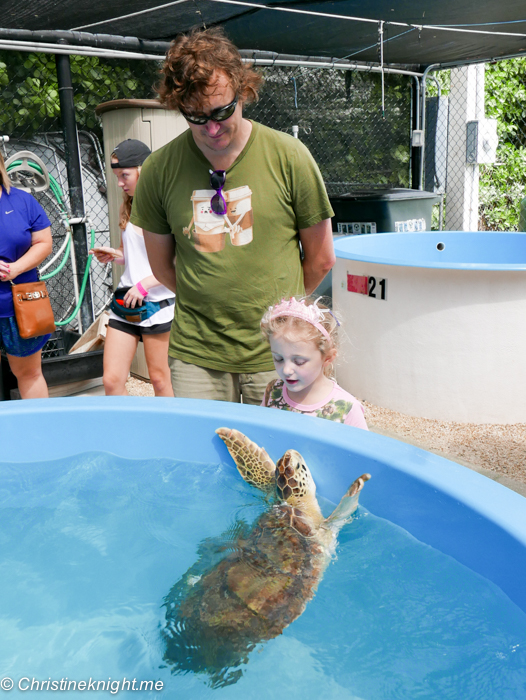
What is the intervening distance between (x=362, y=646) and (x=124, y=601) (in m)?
0.60

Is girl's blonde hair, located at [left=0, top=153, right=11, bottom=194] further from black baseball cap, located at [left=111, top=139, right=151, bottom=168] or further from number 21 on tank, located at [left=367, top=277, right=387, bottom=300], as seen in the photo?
number 21 on tank, located at [left=367, top=277, right=387, bottom=300]

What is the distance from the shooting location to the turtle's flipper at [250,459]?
1.79 meters

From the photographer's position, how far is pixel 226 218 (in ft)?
6.66

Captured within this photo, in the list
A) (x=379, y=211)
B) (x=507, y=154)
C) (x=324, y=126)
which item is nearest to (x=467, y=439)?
(x=379, y=211)

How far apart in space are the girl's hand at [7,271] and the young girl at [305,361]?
1727mm

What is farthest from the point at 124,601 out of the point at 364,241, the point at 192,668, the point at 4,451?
the point at 364,241

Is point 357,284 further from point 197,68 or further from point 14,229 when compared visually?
point 197,68

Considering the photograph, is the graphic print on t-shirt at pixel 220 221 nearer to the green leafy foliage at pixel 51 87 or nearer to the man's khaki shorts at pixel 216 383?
the man's khaki shorts at pixel 216 383

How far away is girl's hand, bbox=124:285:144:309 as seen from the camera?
305 centimetres

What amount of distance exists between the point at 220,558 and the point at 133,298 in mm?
1687

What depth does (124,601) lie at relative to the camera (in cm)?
160

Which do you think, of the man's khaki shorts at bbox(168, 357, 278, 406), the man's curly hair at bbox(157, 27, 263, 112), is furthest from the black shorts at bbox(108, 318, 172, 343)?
the man's curly hair at bbox(157, 27, 263, 112)

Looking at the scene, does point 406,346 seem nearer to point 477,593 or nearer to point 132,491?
point 132,491

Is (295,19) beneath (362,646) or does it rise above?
above
